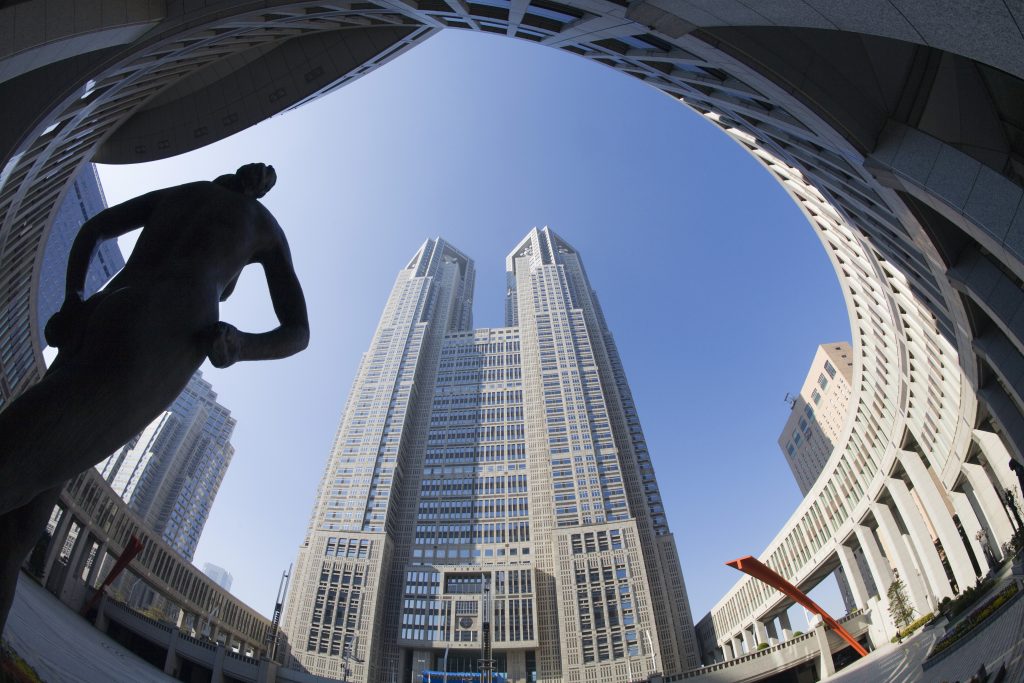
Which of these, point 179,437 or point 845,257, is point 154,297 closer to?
point 845,257

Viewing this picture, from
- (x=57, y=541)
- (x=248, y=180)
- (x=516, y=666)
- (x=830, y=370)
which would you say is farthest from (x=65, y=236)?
(x=830, y=370)

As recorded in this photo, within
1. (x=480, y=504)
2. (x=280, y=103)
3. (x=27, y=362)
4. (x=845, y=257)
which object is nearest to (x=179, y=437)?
(x=480, y=504)

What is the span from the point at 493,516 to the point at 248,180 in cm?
7660

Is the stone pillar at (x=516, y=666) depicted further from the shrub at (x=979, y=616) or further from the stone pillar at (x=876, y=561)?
the shrub at (x=979, y=616)

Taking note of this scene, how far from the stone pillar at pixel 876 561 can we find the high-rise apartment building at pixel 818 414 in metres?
36.3

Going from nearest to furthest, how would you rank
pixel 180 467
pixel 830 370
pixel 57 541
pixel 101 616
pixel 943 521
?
pixel 943 521 → pixel 57 541 → pixel 101 616 → pixel 830 370 → pixel 180 467

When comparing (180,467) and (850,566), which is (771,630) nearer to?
(850,566)

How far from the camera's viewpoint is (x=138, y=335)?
3.11 meters

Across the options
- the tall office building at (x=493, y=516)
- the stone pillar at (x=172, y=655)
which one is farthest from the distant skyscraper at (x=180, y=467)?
the stone pillar at (x=172, y=655)

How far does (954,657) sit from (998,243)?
724 inches

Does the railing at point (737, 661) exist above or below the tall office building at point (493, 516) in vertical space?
below

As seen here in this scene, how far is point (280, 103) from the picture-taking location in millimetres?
19984

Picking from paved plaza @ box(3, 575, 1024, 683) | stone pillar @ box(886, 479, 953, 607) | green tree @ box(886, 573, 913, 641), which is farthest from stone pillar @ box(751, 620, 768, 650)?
paved plaza @ box(3, 575, 1024, 683)

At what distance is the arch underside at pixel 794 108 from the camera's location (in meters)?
8.00
